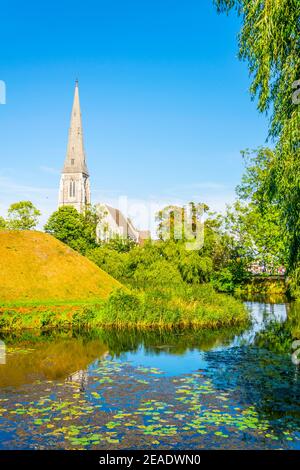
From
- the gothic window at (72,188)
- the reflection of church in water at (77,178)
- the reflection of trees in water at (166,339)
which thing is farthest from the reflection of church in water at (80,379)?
the gothic window at (72,188)

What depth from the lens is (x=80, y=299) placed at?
31.9 m

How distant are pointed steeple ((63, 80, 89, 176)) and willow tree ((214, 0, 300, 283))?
363 ft

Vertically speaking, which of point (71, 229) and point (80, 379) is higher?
point (71, 229)

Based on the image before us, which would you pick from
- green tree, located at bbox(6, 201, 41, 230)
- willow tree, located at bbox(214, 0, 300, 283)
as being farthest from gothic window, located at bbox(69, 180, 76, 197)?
willow tree, located at bbox(214, 0, 300, 283)

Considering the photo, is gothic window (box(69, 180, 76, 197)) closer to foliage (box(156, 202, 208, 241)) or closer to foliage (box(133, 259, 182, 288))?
foliage (box(156, 202, 208, 241))

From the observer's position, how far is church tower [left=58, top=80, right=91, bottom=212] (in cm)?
12162

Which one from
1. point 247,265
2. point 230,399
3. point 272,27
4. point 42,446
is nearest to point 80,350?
point 230,399

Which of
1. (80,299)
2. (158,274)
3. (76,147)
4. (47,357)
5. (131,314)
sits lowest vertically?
(47,357)

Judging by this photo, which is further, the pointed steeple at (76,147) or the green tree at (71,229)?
the pointed steeple at (76,147)

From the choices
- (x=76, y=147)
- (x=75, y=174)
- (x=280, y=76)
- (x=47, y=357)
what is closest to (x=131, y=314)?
(x=47, y=357)

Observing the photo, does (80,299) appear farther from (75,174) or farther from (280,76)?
(75,174)

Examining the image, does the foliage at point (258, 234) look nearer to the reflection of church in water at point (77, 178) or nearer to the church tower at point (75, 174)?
the reflection of church in water at point (77, 178)

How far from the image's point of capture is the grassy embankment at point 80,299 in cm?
2555

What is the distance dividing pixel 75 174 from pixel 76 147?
7.40 m
